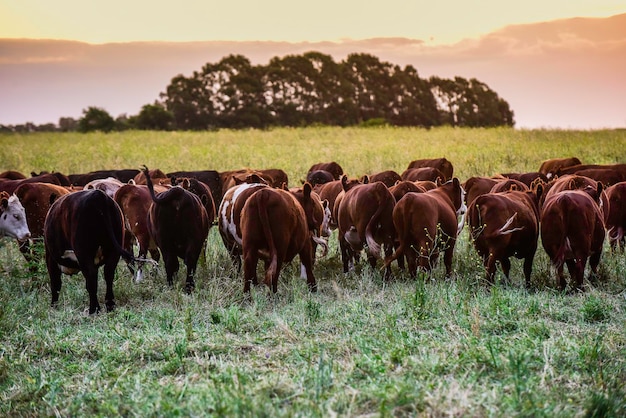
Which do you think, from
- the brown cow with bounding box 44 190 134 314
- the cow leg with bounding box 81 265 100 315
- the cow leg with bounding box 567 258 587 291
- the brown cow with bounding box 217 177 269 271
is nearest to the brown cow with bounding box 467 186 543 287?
the cow leg with bounding box 567 258 587 291

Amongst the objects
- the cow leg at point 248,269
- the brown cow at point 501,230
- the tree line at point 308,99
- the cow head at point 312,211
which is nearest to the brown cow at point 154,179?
the cow head at point 312,211

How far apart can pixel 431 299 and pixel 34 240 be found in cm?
668

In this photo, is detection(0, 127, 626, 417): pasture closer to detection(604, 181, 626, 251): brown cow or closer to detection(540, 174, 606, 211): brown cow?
detection(604, 181, 626, 251): brown cow

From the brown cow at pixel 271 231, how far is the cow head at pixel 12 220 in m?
3.59

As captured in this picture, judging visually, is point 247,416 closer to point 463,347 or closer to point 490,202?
point 463,347

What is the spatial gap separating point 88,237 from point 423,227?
3.99m

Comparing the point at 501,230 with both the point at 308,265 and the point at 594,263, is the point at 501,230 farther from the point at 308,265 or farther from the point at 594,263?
the point at 308,265

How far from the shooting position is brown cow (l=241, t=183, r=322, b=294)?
30.7 feet

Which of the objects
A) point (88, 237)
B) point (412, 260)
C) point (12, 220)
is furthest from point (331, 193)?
point (88, 237)

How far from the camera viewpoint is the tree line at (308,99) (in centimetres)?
5772

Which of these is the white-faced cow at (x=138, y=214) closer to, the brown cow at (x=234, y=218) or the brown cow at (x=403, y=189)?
the brown cow at (x=234, y=218)

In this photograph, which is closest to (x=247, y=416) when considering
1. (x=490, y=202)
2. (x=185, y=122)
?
(x=490, y=202)

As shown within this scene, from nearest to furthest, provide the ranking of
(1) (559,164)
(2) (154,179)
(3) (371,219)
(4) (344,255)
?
1. (3) (371,219)
2. (4) (344,255)
3. (2) (154,179)
4. (1) (559,164)

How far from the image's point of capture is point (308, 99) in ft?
198
